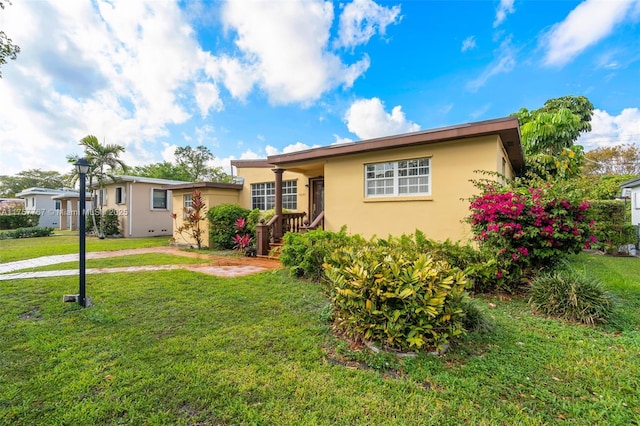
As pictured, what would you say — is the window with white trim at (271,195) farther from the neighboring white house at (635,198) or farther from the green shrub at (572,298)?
the neighboring white house at (635,198)

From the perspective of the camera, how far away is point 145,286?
18.7 feet

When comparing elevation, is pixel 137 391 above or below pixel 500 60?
below

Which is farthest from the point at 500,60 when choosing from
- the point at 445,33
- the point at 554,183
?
the point at 554,183

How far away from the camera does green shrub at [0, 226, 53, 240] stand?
16844mm

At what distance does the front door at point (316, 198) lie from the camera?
11.6 m

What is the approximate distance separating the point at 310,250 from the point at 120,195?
16.5 meters

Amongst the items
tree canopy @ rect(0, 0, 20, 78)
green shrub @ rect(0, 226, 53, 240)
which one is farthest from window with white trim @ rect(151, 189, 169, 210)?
tree canopy @ rect(0, 0, 20, 78)

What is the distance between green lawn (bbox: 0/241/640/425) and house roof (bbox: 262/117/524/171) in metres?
3.91

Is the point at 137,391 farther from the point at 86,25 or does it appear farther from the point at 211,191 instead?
the point at 211,191

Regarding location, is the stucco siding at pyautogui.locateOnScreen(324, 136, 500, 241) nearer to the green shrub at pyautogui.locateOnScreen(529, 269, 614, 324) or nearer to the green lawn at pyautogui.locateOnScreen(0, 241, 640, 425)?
the green shrub at pyautogui.locateOnScreen(529, 269, 614, 324)

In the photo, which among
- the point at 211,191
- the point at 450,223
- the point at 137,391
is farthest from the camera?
→ the point at 211,191

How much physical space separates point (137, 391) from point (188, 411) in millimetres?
573

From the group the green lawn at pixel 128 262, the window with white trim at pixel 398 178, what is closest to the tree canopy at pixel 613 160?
the window with white trim at pixel 398 178

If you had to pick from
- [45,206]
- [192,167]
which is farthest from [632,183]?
[45,206]
